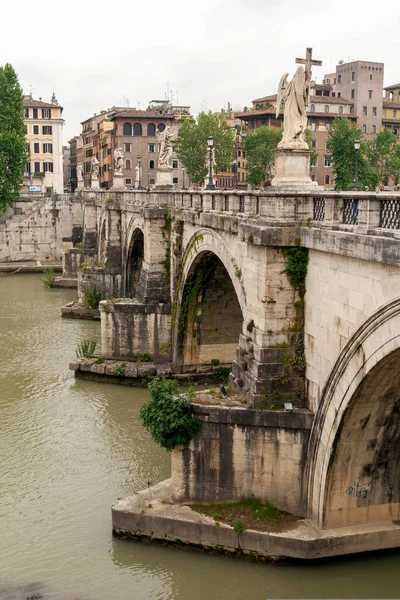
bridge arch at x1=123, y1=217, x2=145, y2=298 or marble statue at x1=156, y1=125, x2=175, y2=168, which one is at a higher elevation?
marble statue at x1=156, y1=125, x2=175, y2=168

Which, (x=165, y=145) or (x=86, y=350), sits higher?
(x=165, y=145)

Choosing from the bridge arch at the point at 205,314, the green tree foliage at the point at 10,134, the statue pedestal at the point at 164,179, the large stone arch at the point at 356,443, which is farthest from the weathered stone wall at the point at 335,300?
the green tree foliage at the point at 10,134

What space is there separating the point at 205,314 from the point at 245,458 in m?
9.99

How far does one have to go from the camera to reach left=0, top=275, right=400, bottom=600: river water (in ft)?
39.9

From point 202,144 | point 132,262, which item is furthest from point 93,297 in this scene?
point 202,144

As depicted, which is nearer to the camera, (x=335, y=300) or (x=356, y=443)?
(x=335, y=300)

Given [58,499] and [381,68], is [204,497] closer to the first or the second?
[58,499]

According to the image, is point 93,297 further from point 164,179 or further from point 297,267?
point 297,267

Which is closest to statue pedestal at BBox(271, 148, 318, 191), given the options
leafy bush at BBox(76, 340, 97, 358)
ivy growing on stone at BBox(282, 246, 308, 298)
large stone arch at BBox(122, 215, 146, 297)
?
ivy growing on stone at BBox(282, 246, 308, 298)

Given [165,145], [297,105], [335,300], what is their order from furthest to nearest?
[165,145], [297,105], [335,300]

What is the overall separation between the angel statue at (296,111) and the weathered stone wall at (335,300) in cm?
210

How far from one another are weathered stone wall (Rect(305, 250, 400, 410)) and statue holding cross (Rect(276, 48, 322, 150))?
212 cm

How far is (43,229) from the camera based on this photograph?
2156 inches

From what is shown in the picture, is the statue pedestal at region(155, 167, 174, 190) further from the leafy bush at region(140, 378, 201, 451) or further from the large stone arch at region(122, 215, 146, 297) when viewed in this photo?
the leafy bush at region(140, 378, 201, 451)
